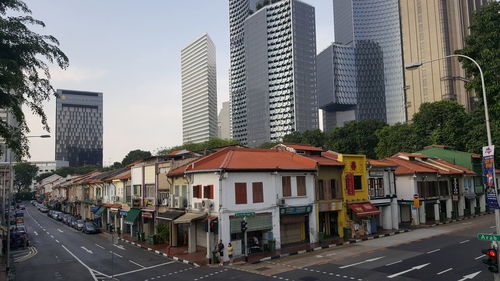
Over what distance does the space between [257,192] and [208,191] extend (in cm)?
413

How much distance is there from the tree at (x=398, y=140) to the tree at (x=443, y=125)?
59.0 inches

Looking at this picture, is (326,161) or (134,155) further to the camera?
(134,155)

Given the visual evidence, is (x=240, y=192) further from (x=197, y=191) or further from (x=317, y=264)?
(x=317, y=264)

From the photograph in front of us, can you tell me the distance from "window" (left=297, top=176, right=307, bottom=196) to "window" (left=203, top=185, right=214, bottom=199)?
27.7 feet

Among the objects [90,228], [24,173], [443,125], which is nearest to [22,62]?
[90,228]

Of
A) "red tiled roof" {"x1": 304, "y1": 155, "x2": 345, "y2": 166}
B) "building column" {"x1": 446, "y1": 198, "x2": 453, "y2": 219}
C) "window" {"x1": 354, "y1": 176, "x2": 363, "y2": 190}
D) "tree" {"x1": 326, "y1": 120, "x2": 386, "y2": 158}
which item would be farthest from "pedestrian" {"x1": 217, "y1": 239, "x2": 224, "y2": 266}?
"tree" {"x1": 326, "y1": 120, "x2": 386, "y2": 158}

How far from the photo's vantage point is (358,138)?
9344cm

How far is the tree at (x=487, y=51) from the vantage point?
2094 cm

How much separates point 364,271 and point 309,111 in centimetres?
16837

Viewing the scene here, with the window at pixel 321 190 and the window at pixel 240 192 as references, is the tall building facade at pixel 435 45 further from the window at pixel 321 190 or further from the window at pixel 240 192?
the window at pixel 240 192

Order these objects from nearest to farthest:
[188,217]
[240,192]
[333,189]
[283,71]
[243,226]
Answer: [243,226]
[240,192]
[188,217]
[333,189]
[283,71]

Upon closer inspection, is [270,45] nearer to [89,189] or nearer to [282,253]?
[89,189]

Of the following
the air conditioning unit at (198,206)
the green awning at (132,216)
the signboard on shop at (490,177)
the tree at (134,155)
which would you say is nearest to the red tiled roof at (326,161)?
the air conditioning unit at (198,206)

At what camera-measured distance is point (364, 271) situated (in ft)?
75.2
